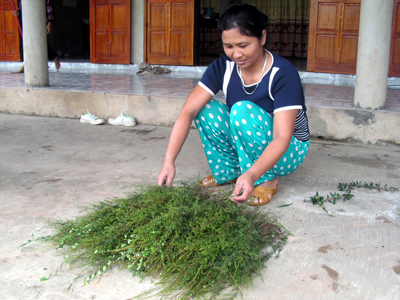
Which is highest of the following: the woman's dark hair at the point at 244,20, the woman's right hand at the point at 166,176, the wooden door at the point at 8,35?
the wooden door at the point at 8,35

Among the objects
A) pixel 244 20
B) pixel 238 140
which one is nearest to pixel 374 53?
pixel 238 140

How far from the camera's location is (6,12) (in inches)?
340

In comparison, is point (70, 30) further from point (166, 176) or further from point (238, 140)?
point (166, 176)

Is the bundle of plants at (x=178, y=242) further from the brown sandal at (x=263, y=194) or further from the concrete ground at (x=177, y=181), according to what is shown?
the brown sandal at (x=263, y=194)

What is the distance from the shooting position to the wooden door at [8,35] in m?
8.59

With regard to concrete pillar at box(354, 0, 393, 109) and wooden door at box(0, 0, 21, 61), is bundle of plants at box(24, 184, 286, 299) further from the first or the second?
wooden door at box(0, 0, 21, 61)

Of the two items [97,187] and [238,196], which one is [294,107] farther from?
[97,187]

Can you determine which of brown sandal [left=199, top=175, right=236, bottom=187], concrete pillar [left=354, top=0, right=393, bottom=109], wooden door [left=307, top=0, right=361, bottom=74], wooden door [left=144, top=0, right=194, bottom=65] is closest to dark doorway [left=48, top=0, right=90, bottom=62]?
wooden door [left=144, top=0, right=194, bottom=65]

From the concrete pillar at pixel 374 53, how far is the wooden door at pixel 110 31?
18.4ft

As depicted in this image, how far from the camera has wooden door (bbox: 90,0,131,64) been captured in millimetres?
8023

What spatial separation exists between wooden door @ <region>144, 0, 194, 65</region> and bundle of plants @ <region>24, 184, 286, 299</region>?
21.1ft

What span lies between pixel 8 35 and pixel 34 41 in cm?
489

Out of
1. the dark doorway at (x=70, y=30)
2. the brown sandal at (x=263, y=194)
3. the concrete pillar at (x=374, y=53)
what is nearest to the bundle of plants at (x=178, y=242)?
the brown sandal at (x=263, y=194)

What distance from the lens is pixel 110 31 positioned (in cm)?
821
